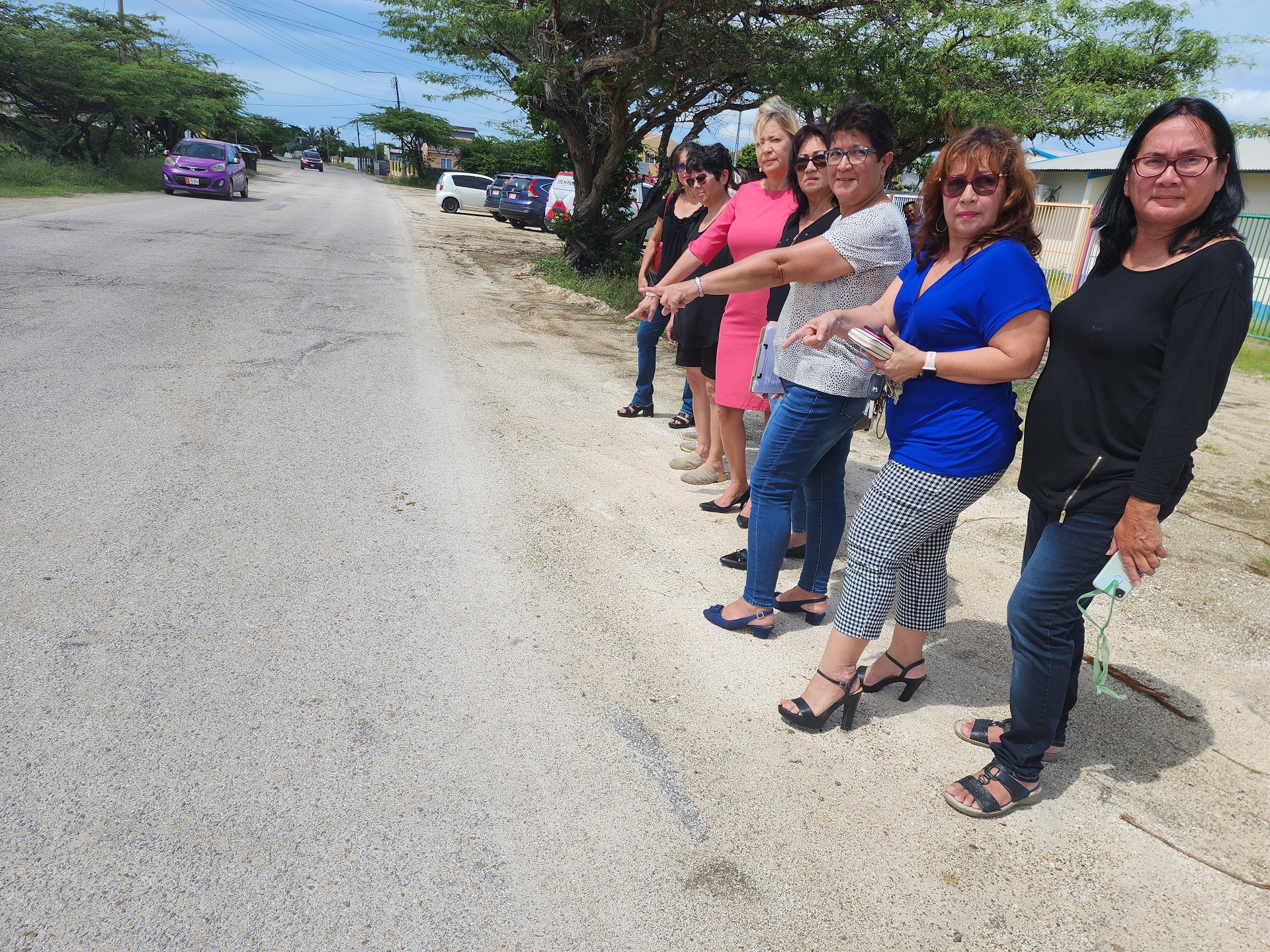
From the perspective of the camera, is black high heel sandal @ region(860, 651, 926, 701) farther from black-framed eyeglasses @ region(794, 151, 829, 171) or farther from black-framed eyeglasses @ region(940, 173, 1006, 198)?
black-framed eyeglasses @ region(794, 151, 829, 171)

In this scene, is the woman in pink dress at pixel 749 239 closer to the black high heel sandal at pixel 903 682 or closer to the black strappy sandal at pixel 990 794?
the black high heel sandal at pixel 903 682

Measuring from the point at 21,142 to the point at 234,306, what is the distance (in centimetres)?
2547

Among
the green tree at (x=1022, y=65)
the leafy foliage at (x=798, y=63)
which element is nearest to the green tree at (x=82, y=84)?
the leafy foliage at (x=798, y=63)

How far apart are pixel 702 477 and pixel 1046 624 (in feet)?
9.23

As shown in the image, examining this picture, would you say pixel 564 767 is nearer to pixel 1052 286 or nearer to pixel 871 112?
pixel 871 112

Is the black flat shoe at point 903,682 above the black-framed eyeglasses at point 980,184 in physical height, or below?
below

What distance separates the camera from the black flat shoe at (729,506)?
15.0 ft

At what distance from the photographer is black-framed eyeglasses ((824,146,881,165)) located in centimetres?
278

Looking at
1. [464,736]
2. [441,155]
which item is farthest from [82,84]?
[441,155]

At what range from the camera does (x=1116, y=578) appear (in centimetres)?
211

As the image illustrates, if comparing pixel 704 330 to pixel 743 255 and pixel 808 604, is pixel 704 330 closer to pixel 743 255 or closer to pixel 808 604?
pixel 743 255

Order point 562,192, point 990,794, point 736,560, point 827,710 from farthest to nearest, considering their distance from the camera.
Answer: point 562,192, point 736,560, point 827,710, point 990,794

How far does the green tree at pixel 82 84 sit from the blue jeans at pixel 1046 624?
3132cm

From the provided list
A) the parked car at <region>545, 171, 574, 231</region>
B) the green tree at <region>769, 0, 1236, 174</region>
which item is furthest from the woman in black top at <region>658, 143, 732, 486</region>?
the parked car at <region>545, 171, 574, 231</region>
